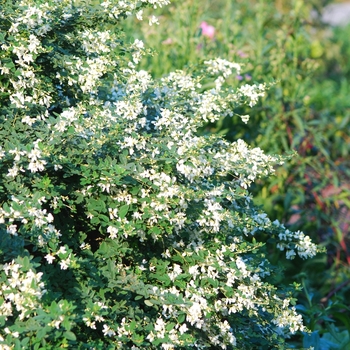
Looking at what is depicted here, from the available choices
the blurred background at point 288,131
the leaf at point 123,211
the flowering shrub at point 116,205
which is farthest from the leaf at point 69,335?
the blurred background at point 288,131

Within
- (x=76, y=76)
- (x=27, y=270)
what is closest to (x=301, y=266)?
(x=76, y=76)

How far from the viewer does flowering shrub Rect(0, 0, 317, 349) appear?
6.37 ft

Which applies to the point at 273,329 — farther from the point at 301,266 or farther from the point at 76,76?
the point at 301,266

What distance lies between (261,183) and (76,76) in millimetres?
2151

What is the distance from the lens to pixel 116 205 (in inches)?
83.4

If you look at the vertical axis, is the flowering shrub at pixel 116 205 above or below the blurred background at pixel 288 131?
below

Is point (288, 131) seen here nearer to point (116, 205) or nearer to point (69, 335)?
point (116, 205)

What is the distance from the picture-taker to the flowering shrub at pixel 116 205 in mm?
1941

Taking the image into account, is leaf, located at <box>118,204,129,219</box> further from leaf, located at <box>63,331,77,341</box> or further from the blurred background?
the blurred background

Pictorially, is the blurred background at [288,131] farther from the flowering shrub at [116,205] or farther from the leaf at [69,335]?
the leaf at [69,335]

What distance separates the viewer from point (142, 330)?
204 centimetres

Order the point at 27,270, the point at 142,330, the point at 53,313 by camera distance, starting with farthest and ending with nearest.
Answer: the point at 142,330 < the point at 27,270 < the point at 53,313

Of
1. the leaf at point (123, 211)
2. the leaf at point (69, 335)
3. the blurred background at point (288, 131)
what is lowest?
the leaf at point (69, 335)

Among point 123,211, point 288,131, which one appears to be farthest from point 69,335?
point 288,131
